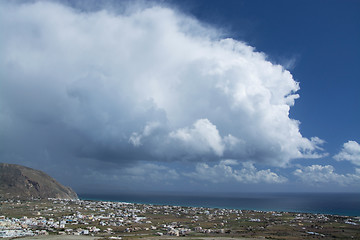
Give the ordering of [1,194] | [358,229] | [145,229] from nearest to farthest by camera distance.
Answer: [145,229] → [358,229] → [1,194]

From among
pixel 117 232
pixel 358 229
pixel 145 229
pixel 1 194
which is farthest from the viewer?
pixel 1 194

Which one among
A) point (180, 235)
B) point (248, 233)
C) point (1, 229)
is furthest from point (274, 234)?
point (1, 229)

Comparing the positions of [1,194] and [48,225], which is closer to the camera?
[48,225]

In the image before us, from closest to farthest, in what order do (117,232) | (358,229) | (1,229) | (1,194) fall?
(1,229), (117,232), (358,229), (1,194)

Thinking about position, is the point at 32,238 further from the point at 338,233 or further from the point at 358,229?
the point at 358,229

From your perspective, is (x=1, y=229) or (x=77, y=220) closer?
(x=1, y=229)

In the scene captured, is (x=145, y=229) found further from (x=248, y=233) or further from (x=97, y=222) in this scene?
(x=248, y=233)

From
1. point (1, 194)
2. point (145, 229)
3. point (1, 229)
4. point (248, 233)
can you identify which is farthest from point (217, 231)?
point (1, 194)

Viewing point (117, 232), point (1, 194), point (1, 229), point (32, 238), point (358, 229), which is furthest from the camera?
point (1, 194)
